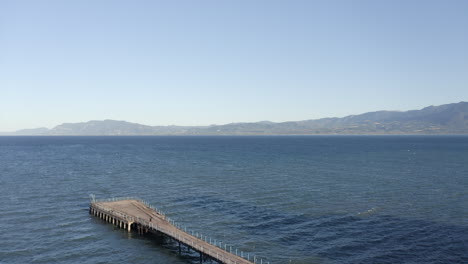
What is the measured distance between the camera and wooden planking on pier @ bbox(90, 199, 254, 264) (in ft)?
154

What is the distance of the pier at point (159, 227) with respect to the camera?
155ft

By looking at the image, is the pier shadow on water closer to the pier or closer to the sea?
the sea

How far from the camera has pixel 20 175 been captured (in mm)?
120188

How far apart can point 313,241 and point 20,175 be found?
10812 cm

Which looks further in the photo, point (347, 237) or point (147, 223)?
point (147, 223)

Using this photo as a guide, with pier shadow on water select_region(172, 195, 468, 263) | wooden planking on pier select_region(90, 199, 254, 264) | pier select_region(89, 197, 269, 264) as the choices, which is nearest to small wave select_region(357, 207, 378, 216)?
pier shadow on water select_region(172, 195, 468, 263)

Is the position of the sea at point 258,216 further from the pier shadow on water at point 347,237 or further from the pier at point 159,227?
the pier at point 159,227

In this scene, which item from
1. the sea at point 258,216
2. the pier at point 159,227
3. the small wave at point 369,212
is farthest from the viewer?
the small wave at point 369,212

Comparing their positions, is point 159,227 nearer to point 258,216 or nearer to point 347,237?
point 258,216

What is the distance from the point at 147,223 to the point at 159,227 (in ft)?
11.0

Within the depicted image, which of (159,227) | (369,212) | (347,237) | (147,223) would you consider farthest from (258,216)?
(369,212)

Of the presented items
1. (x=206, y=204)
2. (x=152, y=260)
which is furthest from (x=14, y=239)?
(x=206, y=204)

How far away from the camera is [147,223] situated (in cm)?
5969

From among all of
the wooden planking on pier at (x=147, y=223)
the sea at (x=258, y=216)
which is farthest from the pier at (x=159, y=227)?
the sea at (x=258, y=216)
